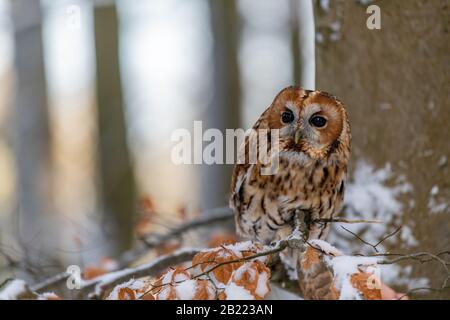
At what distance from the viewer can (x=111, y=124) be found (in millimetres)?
4516

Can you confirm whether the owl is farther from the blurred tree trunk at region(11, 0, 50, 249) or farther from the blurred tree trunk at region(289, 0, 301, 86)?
the blurred tree trunk at region(11, 0, 50, 249)

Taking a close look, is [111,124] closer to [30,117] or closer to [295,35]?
[30,117]

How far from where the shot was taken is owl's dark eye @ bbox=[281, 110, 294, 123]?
4.48ft

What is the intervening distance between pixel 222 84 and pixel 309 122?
9.53ft

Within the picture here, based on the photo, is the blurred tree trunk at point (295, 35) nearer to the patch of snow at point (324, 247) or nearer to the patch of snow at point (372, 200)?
the patch of snow at point (372, 200)

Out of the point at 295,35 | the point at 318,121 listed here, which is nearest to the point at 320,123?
the point at 318,121

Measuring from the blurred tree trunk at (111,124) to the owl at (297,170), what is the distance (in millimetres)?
2887

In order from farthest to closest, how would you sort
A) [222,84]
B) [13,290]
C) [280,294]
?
[222,84]
[280,294]
[13,290]

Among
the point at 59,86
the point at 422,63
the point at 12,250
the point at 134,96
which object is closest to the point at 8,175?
the point at 59,86

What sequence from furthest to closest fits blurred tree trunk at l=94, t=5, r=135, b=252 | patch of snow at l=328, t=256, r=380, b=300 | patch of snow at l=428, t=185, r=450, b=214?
blurred tree trunk at l=94, t=5, r=135, b=252, patch of snow at l=428, t=185, r=450, b=214, patch of snow at l=328, t=256, r=380, b=300

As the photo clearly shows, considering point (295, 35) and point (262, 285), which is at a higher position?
point (295, 35)

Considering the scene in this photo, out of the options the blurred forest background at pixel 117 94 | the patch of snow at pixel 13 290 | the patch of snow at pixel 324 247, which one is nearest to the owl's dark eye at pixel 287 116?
the patch of snow at pixel 324 247

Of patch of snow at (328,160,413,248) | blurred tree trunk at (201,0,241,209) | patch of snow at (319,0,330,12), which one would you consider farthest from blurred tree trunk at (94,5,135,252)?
patch of snow at (319,0,330,12)

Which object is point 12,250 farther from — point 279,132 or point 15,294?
point 279,132
